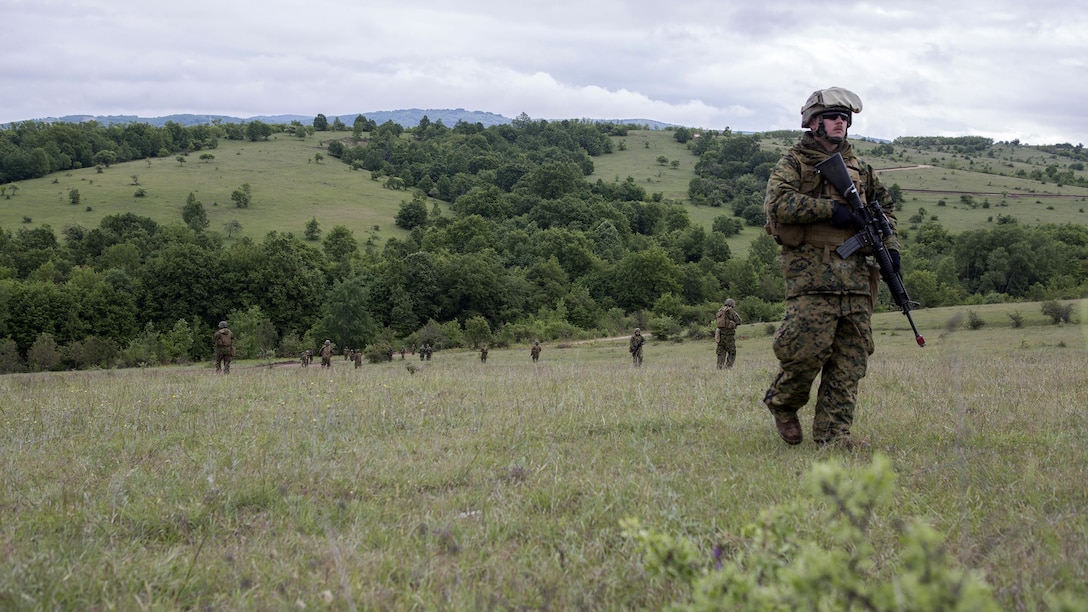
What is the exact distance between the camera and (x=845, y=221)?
5957 mm

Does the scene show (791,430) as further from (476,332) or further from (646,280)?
(646,280)

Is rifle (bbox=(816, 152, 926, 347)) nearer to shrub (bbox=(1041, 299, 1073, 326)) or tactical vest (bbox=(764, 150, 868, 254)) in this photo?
tactical vest (bbox=(764, 150, 868, 254))

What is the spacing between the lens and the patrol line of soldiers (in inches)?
230

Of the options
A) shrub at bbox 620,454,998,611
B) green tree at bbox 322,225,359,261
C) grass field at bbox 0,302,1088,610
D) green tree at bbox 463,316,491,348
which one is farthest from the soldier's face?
green tree at bbox 322,225,359,261

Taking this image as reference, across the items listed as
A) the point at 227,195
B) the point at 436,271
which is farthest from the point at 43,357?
the point at 227,195

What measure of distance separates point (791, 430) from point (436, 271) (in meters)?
80.4

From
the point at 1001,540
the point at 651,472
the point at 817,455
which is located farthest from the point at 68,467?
the point at 1001,540

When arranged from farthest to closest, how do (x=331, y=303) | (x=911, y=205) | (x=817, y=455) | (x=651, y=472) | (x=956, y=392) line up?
(x=911, y=205) → (x=331, y=303) → (x=956, y=392) → (x=817, y=455) → (x=651, y=472)

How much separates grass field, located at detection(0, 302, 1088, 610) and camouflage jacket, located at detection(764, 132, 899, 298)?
1337mm

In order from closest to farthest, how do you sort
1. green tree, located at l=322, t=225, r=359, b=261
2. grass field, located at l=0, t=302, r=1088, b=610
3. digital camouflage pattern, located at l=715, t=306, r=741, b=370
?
grass field, located at l=0, t=302, r=1088, b=610, digital camouflage pattern, located at l=715, t=306, r=741, b=370, green tree, located at l=322, t=225, r=359, b=261

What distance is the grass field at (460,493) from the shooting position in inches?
122

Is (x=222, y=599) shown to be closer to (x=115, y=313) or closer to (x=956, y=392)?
(x=956, y=392)

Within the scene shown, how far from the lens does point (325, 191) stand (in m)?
128

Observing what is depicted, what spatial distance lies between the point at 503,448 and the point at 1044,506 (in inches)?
144
